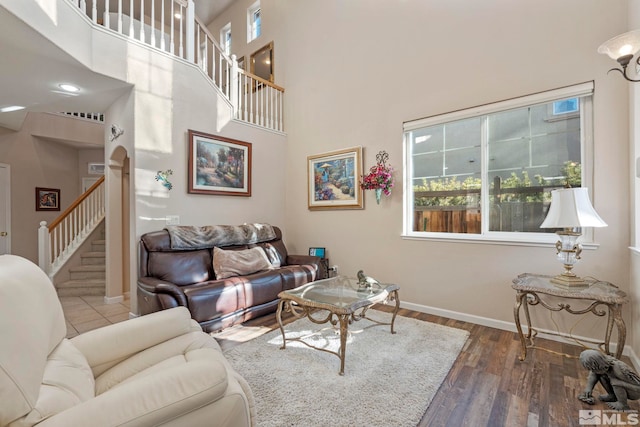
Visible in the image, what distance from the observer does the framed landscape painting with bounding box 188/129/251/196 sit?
3744 mm

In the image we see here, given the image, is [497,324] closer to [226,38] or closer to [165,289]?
[165,289]

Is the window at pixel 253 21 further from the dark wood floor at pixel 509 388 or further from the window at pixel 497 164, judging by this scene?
the dark wood floor at pixel 509 388

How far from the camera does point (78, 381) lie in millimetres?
1136

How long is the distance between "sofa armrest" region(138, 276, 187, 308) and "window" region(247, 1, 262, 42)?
5.32m

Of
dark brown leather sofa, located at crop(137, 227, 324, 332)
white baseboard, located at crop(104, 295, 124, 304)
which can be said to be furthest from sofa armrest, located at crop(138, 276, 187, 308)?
white baseboard, located at crop(104, 295, 124, 304)

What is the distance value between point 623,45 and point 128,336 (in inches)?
132

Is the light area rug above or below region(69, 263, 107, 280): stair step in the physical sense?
below

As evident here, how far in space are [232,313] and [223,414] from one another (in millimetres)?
2121

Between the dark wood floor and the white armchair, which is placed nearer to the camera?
the white armchair

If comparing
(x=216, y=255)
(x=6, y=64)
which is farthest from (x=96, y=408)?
(x=6, y=64)

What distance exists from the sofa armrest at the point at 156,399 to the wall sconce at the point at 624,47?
107 inches

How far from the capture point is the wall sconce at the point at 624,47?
1.77 meters

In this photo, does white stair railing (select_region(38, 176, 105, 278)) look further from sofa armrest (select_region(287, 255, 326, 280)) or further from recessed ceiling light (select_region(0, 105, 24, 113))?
sofa armrest (select_region(287, 255, 326, 280))

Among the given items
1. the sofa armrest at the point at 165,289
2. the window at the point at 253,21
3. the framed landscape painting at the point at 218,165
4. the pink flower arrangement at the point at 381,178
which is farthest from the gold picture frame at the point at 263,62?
the sofa armrest at the point at 165,289
